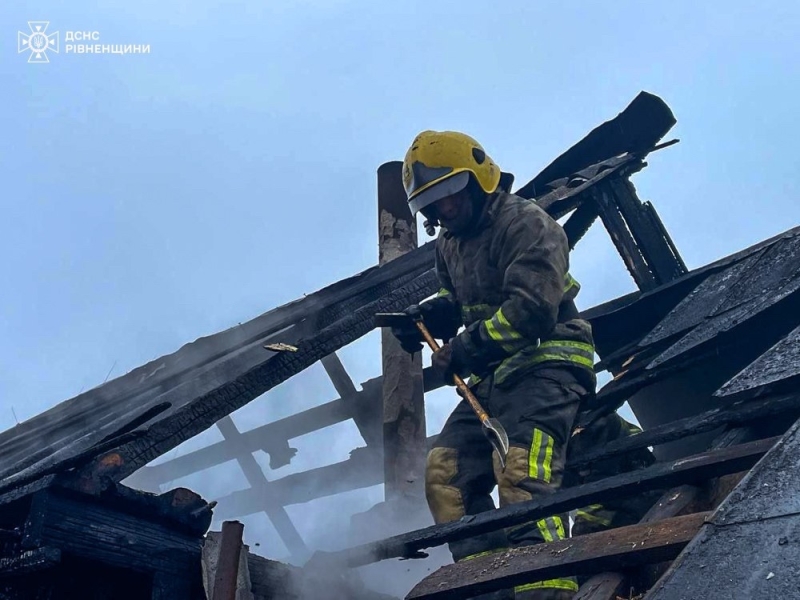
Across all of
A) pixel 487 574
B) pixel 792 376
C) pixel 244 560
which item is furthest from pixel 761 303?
pixel 244 560

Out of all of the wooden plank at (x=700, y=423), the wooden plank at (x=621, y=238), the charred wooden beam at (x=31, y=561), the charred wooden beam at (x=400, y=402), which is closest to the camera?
the charred wooden beam at (x=31, y=561)

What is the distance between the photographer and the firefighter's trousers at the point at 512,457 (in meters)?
3.72

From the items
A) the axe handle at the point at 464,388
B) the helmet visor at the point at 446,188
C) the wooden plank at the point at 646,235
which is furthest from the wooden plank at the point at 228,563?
the wooden plank at the point at 646,235

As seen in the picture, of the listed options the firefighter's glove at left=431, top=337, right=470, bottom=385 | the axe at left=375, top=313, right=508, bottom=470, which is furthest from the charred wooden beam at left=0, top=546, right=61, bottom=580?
the firefighter's glove at left=431, top=337, right=470, bottom=385

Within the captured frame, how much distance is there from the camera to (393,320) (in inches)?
185

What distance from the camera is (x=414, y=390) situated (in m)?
5.98

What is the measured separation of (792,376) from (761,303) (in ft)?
3.90

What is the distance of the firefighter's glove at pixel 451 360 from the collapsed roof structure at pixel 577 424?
0.52 meters

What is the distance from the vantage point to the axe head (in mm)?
4648

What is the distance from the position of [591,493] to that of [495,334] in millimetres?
1108

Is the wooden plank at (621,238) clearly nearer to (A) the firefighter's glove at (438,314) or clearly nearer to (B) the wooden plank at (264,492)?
(A) the firefighter's glove at (438,314)

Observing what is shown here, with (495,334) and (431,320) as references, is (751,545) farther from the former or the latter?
(431,320)

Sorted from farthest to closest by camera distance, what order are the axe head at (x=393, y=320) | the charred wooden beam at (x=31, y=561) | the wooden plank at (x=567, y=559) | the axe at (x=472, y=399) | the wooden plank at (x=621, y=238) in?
the wooden plank at (x=621, y=238) → the axe head at (x=393, y=320) → the axe at (x=472, y=399) → the charred wooden beam at (x=31, y=561) → the wooden plank at (x=567, y=559)

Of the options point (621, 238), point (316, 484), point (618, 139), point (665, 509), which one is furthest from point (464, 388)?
point (316, 484)
